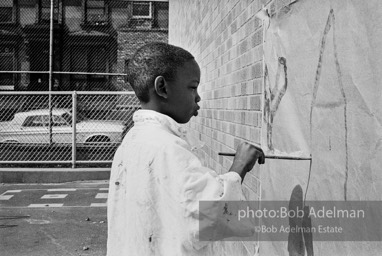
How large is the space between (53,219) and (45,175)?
10.9 ft

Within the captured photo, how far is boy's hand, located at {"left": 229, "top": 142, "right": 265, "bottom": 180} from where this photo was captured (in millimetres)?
1807

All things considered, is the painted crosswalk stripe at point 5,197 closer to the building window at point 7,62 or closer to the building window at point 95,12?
the building window at point 7,62

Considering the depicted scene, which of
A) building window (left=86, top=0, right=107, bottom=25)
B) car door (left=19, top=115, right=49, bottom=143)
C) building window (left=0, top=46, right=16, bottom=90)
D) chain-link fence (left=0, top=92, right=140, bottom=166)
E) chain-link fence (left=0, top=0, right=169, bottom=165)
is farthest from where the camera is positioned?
building window (left=86, top=0, right=107, bottom=25)

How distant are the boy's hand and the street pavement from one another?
4.58 meters

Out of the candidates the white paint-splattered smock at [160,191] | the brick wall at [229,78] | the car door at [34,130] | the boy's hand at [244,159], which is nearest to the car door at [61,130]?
the car door at [34,130]

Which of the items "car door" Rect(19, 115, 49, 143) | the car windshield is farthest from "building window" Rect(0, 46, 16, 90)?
the car windshield

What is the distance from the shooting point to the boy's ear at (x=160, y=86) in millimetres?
1838

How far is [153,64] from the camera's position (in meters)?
1.85

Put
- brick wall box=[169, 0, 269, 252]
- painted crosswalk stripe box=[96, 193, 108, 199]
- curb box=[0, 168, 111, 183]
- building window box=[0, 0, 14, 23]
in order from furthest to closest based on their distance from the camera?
building window box=[0, 0, 14, 23], curb box=[0, 168, 111, 183], painted crosswalk stripe box=[96, 193, 108, 199], brick wall box=[169, 0, 269, 252]

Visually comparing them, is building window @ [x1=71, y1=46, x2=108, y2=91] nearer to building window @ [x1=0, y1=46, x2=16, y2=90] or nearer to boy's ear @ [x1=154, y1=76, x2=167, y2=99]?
building window @ [x1=0, y1=46, x2=16, y2=90]

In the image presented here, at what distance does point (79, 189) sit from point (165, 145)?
28.4 feet

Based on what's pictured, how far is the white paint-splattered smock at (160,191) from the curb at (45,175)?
9.22 meters

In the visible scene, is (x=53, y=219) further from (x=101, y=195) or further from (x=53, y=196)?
(x=101, y=195)

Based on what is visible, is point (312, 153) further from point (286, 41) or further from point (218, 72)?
point (218, 72)
